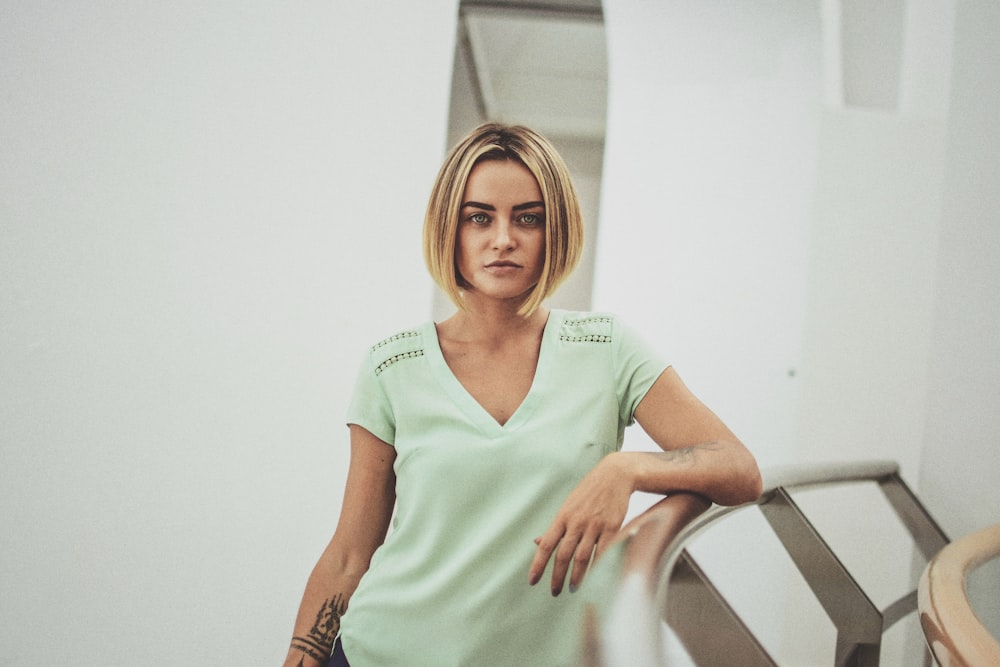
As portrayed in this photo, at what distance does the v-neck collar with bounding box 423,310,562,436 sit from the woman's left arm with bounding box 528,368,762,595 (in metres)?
0.13

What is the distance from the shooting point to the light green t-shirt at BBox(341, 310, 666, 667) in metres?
0.92

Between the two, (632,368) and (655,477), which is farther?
(632,368)

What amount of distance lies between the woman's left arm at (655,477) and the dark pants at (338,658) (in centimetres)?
31

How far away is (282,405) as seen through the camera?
7.81 ft

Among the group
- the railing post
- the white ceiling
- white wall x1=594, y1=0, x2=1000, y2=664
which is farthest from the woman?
the white ceiling

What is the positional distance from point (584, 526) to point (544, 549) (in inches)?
1.7

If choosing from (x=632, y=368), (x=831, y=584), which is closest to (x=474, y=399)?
(x=632, y=368)

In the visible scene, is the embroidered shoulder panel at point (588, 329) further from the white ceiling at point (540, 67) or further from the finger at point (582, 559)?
the white ceiling at point (540, 67)

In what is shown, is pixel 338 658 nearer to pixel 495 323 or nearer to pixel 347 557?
pixel 347 557

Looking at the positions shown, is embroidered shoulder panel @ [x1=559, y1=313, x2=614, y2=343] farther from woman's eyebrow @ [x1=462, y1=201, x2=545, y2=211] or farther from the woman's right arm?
the woman's right arm

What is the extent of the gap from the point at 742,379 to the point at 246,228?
1.56 m

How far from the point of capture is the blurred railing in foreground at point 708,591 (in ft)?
1.72

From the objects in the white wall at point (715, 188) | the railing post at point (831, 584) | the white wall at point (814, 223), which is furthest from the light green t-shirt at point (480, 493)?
the white wall at point (715, 188)

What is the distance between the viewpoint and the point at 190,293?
2.38m
